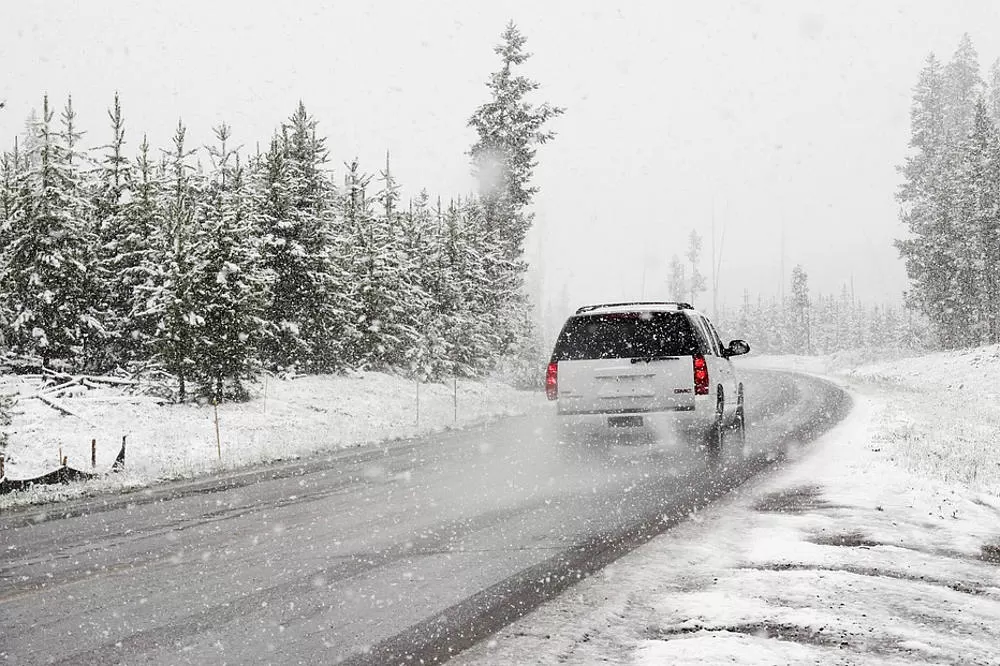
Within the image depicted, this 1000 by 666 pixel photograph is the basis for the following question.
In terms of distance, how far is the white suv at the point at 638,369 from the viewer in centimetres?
1070

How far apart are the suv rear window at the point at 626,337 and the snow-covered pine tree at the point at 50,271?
16589mm

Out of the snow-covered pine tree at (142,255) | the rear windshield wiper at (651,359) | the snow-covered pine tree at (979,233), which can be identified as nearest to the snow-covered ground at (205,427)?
the snow-covered pine tree at (142,255)

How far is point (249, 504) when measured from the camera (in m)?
8.45

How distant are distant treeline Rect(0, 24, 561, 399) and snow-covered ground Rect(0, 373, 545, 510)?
157 centimetres

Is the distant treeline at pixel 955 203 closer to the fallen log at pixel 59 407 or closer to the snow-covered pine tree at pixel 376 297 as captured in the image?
the snow-covered pine tree at pixel 376 297

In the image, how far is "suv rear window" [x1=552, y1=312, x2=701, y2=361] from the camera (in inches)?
430

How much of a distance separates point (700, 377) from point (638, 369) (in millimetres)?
835

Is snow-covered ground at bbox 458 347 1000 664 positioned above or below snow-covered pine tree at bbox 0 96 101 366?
below

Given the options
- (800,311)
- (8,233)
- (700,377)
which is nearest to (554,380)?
(700,377)

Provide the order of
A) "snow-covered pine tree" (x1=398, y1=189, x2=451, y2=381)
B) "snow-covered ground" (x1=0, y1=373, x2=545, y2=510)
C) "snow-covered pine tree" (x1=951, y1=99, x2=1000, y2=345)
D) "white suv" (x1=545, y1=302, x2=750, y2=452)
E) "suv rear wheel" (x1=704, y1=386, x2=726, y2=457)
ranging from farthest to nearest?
"snow-covered pine tree" (x1=951, y1=99, x2=1000, y2=345) → "snow-covered pine tree" (x1=398, y1=189, x2=451, y2=381) → "snow-covered ground" (x1=0, y1=373, x2=545, y2=510) → "suv rear wheel" (x1=704, y1=386, x2=726, y2=457) → "white suv" (x1=545, y1=302, x2=750, y2=452)

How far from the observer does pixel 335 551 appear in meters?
6.14

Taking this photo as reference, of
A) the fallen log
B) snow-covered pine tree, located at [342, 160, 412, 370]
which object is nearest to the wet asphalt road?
the fallen log

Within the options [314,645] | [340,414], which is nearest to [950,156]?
[340,414]

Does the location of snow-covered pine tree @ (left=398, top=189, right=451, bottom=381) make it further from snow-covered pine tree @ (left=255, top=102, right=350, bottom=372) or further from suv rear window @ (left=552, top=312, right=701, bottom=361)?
suv rear window @ (left=552, top=312, right=701, bottom=361)
